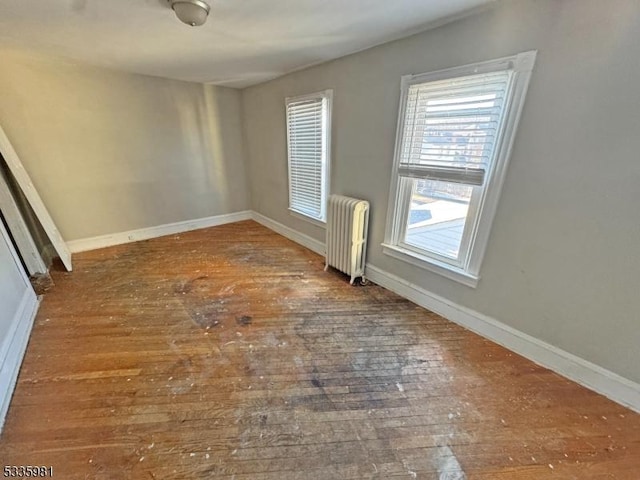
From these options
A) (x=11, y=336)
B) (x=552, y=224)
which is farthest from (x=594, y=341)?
(x=11, y=336)

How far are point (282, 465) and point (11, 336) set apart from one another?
2.04m

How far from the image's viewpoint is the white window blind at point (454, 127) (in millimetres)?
1666

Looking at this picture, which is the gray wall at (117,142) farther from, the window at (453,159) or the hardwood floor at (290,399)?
the window at (453,159)

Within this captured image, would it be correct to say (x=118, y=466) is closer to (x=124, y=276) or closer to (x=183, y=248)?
(x=124, y=276)

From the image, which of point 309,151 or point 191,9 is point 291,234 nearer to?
point 309,151

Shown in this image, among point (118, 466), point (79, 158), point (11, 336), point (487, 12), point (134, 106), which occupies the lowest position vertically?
point (118, 466)

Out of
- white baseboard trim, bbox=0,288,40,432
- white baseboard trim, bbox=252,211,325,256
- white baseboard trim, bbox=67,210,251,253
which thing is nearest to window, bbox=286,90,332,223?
white baseboard trim, bbox=252,211,325,256

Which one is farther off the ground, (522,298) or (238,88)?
(238,88)

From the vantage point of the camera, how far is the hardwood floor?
1251 millimetres

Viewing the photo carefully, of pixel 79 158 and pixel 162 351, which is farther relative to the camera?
pixel 79 158

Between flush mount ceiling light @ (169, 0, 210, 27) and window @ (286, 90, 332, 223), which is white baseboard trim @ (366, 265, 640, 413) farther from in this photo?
flush mount ceiling light @ (169, 0, 210, 27)

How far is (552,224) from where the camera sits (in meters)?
1.58

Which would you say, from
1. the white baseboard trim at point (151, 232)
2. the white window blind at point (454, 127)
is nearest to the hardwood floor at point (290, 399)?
the white window blind at point (454, 127)

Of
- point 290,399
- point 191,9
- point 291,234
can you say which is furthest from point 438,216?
point 291,234
